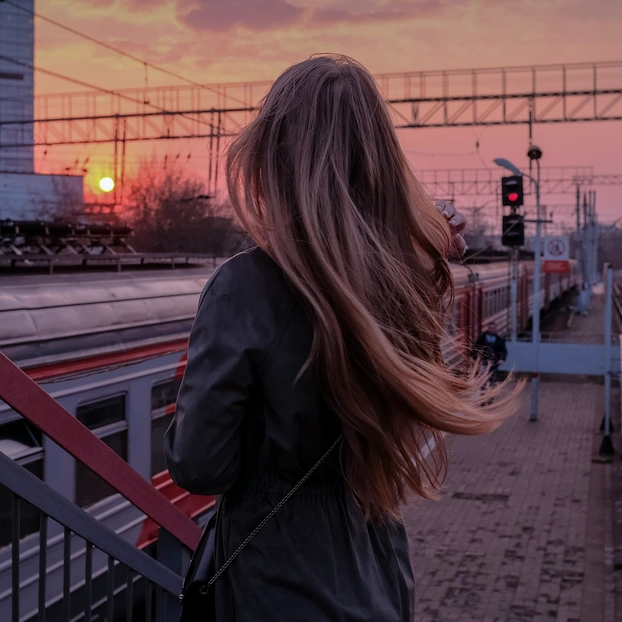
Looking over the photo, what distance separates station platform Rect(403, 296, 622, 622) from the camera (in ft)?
25.0

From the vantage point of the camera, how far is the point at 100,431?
17.8 ft

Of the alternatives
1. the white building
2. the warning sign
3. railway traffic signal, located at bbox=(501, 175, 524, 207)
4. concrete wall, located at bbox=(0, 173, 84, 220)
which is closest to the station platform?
the warning sign

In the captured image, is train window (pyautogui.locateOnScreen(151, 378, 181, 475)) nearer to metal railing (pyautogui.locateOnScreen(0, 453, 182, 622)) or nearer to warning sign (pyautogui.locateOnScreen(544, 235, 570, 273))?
metal railing (pyautogui.locateOnScreen(0, 453, 182, 622))

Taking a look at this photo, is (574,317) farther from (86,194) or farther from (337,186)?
(337,186)

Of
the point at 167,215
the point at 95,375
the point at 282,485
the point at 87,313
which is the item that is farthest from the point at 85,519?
the point at 167,215

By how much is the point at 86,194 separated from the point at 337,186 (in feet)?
114

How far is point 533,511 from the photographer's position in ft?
35.0

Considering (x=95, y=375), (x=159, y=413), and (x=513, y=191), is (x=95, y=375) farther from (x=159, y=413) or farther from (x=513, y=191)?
(x=513, y=191)

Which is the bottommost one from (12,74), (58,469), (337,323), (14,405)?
(58,469)

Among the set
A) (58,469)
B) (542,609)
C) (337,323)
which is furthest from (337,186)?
(542,609)

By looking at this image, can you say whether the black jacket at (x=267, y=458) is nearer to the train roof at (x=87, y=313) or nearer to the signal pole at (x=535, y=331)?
the train roof at (x=87, y=313)

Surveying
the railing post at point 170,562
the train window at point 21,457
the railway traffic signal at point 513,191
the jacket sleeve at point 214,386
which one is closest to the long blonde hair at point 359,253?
the jacket sleeve at point 214,386

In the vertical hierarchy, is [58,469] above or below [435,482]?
below

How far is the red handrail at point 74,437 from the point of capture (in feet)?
5.91
